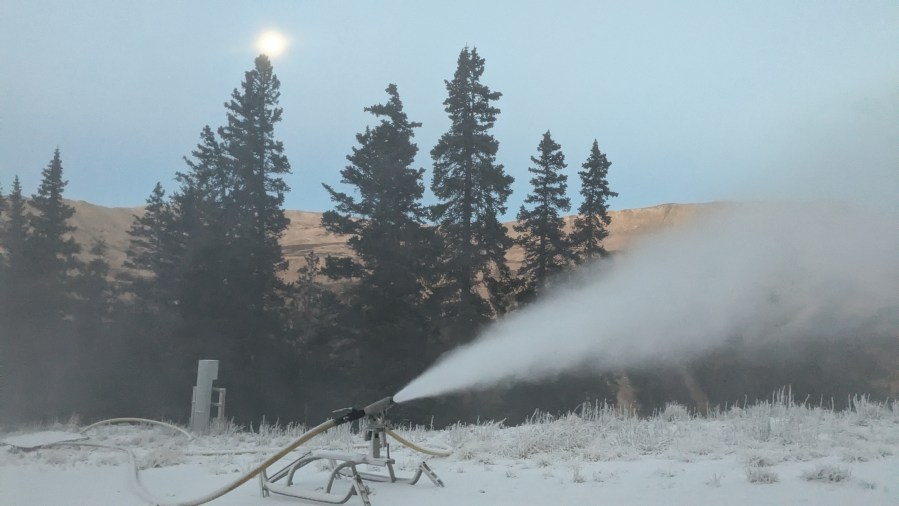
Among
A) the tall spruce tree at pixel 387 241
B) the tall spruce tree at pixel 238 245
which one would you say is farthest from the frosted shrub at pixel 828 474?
the tall spruce tree at pixel 238 245

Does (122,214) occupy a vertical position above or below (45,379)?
above

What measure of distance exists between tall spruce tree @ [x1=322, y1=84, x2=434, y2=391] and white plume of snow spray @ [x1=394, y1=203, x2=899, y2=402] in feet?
28.0

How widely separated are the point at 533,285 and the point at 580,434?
71.1 feet

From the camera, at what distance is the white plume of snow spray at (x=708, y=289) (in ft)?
38.8

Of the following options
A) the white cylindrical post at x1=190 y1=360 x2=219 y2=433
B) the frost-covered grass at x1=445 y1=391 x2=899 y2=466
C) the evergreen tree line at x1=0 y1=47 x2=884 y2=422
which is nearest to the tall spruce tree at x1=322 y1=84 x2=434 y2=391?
the evergreen tree line at x1=0 y1=47 x2=884 y2=422

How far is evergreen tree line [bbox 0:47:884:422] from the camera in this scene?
2908 cm

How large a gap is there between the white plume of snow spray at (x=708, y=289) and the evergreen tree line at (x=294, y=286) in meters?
7.57

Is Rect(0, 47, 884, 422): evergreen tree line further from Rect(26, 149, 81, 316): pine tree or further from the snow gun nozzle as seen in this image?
the snow gun nozzle

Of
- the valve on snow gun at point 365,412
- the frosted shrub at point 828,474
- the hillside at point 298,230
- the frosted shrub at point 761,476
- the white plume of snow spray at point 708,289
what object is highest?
the hillside at point 298,230

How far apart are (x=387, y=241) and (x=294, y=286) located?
6.58 metres

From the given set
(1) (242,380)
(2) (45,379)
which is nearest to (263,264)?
(1) (242,380)

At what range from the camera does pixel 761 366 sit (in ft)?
98.5

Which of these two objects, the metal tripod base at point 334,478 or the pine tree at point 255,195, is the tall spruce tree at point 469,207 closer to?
the pine tree at point 255,195

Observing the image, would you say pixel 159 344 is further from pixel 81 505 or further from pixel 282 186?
pixel 81 505
